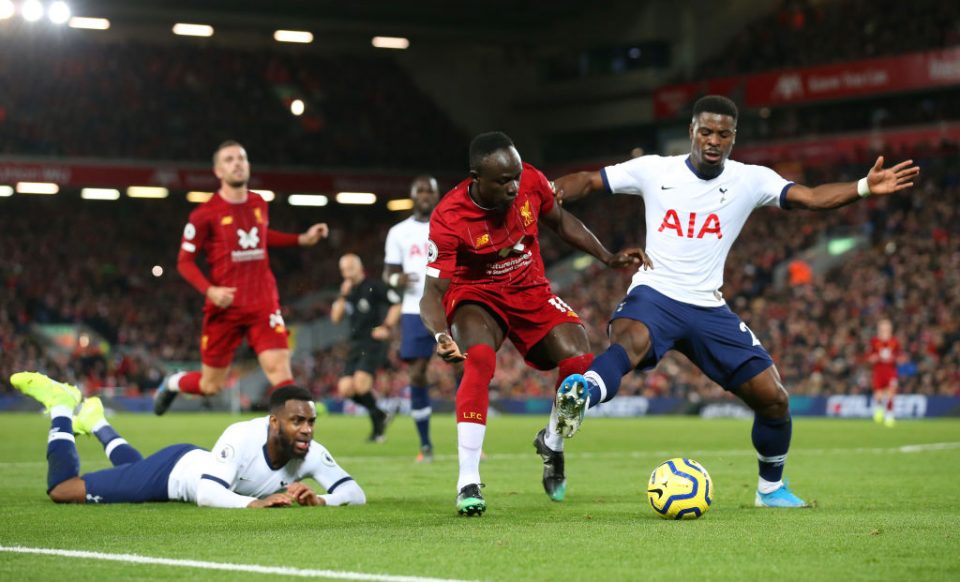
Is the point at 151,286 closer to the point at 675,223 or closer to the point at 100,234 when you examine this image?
the point at 100,234

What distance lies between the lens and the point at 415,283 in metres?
14.5

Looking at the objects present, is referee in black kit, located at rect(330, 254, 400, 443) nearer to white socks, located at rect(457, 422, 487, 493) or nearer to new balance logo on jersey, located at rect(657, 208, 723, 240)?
new balance logo on jersey, located at rect(657, 208, 723, 240)

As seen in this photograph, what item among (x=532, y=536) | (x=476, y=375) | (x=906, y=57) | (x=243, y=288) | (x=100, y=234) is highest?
(x=906, y=57)

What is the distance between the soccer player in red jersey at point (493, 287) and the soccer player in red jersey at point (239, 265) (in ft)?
13.3

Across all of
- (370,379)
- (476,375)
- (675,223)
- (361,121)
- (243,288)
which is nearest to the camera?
(476,375)

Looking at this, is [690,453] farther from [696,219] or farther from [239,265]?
[696,219]

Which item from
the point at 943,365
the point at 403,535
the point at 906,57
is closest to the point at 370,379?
the point at 403,535

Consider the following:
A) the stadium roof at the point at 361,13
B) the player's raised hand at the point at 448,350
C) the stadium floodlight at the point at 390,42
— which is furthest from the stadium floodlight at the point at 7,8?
the player's raised hand at the point at 448,350

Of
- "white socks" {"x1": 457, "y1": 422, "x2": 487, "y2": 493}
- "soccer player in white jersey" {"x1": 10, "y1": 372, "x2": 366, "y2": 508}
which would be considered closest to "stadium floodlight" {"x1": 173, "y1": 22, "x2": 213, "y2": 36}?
"soccer player in white jersey" {"x1": 10, "y1": 372, "x2": 366, "y2": 508}

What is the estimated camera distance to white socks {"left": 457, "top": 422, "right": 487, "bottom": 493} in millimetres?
8070

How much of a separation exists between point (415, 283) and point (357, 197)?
113 ft

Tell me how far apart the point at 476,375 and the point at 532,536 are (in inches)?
58.7

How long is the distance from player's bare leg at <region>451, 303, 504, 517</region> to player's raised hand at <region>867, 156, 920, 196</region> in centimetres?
250

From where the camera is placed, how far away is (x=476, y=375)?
326 inches
